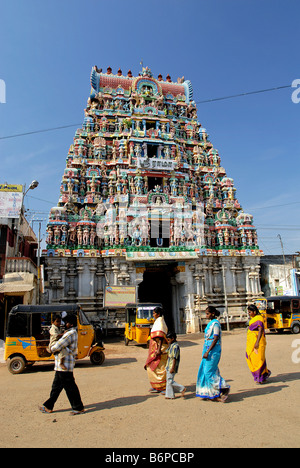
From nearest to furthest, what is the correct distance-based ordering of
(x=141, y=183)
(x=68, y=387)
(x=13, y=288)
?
(x=68, y=387) → (x=13, y=288) → (x=141, y=183)

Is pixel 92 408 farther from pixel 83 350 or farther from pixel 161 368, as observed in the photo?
pixel 83 350

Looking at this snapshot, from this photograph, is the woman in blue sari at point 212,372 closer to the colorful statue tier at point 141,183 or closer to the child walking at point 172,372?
the child walking at point 172,372

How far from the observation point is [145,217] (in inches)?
939

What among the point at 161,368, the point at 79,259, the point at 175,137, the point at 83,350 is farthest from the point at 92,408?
the point at 175,137

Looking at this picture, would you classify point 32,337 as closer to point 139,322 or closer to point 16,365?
point 16,365

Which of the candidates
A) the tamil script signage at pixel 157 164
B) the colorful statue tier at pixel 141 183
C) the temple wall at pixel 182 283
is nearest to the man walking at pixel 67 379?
the temple wall at pixel 182 283

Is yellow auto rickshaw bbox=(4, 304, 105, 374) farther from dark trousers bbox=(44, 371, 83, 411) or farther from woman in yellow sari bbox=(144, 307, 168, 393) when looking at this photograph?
dark trousers bbox=(44, 371, 83, 411)

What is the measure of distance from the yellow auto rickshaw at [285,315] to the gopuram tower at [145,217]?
12.6 feet

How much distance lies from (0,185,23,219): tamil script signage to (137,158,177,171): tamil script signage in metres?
9.39

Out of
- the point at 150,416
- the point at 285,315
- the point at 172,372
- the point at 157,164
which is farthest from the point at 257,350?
the point at 157,164

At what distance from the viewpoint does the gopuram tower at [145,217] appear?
895 inches

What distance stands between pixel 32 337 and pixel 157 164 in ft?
59.7

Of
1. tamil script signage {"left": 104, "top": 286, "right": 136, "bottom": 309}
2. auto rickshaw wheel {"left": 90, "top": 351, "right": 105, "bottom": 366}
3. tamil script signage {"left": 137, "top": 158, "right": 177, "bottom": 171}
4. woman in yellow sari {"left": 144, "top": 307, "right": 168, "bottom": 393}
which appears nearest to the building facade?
tamil script signage {"left": 104, "top": 286, "right": 136, "bottom": 309}

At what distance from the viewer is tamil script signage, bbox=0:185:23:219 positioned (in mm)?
21172
